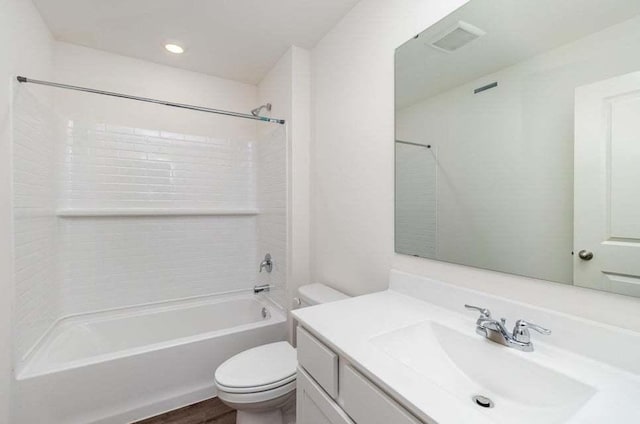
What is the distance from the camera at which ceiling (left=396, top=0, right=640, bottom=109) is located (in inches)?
31.8

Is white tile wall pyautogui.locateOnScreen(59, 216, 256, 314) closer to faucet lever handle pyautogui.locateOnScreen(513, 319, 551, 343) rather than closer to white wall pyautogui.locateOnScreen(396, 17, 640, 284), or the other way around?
white wall pyautogui.locateOnScreen(396, 17, 640, 284)

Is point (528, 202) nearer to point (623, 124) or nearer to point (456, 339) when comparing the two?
point (623, 124)

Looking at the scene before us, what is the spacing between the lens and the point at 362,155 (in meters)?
1.60

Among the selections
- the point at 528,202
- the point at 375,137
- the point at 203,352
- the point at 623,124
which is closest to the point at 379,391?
the point at 528,202

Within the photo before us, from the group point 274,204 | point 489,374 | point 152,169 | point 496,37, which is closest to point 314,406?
point 489,374

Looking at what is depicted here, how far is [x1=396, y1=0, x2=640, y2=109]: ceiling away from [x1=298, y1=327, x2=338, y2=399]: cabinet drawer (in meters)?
1.13

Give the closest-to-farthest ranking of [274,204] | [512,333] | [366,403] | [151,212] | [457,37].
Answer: [366,403]
[512,333]
[457,37]
[151,212]
[274,204]

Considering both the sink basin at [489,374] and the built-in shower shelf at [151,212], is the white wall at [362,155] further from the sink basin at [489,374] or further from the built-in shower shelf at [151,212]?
the built-in shower shelf at [151,212]

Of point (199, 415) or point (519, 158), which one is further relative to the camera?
point (199, 415)

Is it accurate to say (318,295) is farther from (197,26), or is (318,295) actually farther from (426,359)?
(197,26)

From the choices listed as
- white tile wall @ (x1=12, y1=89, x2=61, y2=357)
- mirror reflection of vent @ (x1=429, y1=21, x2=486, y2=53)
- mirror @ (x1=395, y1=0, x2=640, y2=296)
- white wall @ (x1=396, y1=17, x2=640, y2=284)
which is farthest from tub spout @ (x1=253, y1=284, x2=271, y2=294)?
mirror reflection of vent @ (x1=429, y1=21, x2=486, y2=53)

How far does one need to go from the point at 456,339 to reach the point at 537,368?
229 mm

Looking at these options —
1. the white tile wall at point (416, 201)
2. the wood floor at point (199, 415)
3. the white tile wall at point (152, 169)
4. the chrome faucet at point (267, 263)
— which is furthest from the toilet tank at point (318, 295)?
the white tile wall at point (152, 169)

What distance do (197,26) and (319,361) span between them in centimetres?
213
